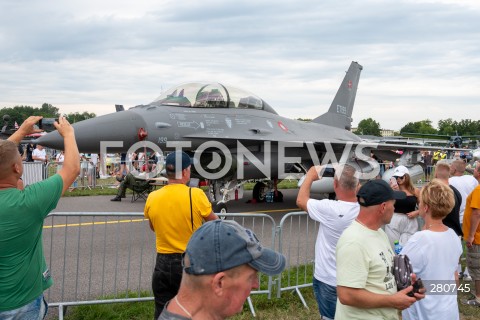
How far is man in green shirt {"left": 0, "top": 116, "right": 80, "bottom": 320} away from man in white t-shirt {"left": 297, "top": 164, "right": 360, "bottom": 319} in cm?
212

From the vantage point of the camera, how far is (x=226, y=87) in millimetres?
12578

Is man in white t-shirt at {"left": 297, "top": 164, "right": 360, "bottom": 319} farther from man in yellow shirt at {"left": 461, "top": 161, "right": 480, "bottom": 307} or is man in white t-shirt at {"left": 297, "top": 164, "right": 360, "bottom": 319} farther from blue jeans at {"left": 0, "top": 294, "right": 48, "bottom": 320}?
man in yellow shirt at {"left": 461, "top": 161, "right": 480, "bottom": 307}

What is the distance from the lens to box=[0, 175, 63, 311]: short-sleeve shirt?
2959 mm

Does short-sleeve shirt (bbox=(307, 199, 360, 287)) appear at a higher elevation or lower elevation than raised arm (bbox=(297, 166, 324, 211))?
lower

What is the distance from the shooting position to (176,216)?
4223 millimetres

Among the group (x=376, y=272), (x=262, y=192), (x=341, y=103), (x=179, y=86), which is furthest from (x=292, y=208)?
(x=376, y=272)

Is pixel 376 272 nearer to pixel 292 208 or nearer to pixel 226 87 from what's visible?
pixel 226 87

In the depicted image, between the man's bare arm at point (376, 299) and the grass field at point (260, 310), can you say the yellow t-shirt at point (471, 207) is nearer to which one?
the grass field at point (260, 310)

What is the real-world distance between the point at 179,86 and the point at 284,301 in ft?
23.9

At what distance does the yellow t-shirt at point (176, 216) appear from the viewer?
167 inches

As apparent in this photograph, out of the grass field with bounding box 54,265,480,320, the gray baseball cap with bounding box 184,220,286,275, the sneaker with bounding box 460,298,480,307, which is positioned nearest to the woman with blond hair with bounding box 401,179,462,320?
the grass field with bounding box 54,265,480,320

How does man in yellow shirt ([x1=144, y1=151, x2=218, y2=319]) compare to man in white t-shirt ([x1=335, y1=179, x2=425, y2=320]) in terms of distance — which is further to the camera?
man in yellow shirt ([x1=144, y1=151, x2=218, y2=319])

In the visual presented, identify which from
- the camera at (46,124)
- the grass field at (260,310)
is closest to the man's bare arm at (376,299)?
the grass field at (260,310)

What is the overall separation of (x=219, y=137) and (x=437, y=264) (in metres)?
8.39
